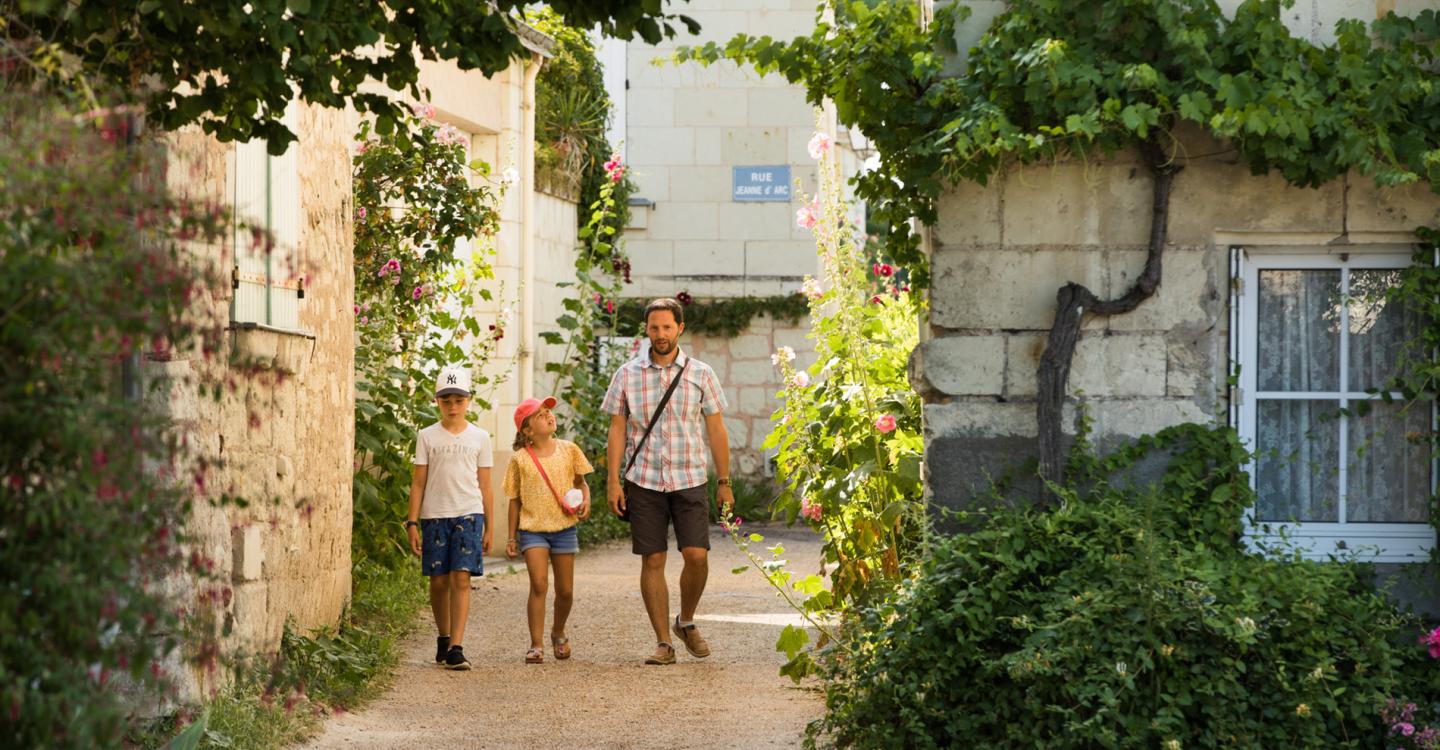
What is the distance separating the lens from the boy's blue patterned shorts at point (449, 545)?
7.95 metres

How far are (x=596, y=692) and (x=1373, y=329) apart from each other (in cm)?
345

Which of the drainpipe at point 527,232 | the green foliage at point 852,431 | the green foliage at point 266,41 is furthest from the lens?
the drainpipe at point 527,232

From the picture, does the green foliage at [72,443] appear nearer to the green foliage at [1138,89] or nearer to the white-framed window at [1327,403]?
the green foliage at [1138,89]

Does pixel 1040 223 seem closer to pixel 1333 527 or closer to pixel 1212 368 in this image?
pixel 1212 368

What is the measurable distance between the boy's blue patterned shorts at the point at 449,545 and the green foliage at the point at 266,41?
3.44 meters

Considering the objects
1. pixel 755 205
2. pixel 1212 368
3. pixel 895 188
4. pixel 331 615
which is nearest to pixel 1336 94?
pixel 1212 368

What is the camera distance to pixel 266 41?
4.57 metres

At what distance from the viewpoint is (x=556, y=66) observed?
46.9ft

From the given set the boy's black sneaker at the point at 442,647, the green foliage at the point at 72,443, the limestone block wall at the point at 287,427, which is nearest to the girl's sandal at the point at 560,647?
the boy's black sneaker at the point at 442,647

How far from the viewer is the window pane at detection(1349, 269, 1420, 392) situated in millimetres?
6219

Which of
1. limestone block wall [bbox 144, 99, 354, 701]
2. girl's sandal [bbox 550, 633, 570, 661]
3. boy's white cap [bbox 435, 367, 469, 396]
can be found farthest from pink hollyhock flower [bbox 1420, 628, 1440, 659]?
boy's white cap [bbox 435, 367, 469, 396]

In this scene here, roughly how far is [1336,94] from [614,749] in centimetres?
335

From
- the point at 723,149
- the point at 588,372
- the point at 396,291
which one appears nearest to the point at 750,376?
the point at 723,149

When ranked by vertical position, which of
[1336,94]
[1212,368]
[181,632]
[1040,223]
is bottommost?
[181,632]
